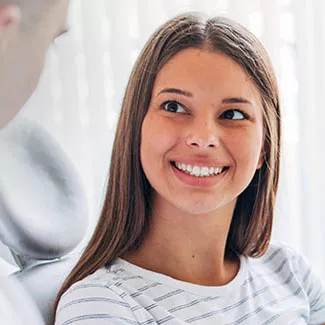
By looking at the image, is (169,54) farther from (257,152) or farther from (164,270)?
(164,270)

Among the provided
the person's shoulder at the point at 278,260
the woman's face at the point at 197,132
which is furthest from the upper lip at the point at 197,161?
the person's shoulder at the point at 278,260

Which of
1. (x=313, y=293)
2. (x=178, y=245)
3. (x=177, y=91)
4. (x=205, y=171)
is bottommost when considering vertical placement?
(x=313, y=293)

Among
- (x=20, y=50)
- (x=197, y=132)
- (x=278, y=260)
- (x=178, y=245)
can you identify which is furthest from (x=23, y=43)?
(x=278, y=260)

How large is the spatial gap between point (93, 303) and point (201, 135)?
234 millimetres

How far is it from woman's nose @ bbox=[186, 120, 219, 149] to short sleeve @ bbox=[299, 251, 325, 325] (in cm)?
38

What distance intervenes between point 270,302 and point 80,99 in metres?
0.44

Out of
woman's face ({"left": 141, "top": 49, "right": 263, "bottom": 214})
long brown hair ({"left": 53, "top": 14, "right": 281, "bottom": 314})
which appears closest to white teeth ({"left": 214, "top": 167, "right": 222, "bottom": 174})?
woman's face ({"left": 141, "top": 49, "right": 263, "bottom": 214})

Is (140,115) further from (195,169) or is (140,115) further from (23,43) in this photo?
(23,43)

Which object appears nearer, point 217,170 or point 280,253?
point 217,170

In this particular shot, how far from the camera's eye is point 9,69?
46 centimetres

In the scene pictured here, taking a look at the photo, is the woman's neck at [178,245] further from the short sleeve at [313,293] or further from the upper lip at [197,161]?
the short sleeve at [313,293]

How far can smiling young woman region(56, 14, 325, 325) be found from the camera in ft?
2.55

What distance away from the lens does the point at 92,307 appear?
740mm

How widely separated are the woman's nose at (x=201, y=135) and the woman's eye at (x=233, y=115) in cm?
4
